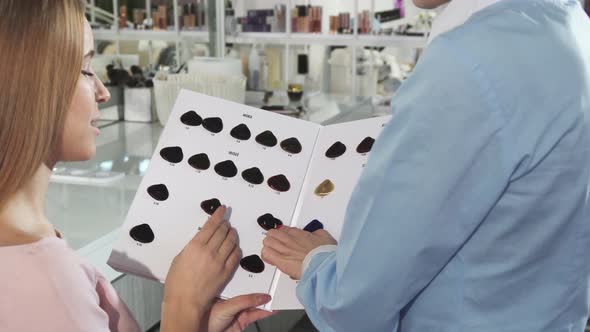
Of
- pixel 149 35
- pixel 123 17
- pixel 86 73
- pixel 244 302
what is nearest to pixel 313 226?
pixel 244 302

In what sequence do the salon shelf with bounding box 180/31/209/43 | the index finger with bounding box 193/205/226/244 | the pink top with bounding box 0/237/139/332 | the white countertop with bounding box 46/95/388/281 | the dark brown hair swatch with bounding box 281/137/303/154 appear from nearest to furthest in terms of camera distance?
the pink top with bounding box 0/237/139/332, the index finger with bounding box 193/205/226/244, the dark brown hair swatch with bounding box 281/137/303/154, the white countertop with bounding box 46/95/388/281, the salon shelf with bounding box 180/31/209/43

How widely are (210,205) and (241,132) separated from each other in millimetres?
160

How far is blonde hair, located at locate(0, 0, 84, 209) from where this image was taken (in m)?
A: 0.94

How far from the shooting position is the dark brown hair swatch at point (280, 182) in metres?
1.29

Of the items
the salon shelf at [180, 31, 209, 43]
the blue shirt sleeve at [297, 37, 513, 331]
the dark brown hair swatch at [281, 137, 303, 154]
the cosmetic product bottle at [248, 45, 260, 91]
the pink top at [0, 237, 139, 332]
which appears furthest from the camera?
the cosmetic product bottle at [248, 45, 260, 91]

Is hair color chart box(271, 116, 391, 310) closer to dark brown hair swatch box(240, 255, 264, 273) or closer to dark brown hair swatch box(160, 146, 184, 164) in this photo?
dark brown hair swatch box(240, 255, 264, 273)

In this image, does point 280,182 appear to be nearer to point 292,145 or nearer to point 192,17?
point 292,145

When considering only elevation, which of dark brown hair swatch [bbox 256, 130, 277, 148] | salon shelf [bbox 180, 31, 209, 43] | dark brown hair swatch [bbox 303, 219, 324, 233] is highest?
salon shelf [bbox 180, 31, 209, 43]

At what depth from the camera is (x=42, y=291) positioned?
3.09ft

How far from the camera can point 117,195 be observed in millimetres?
1907

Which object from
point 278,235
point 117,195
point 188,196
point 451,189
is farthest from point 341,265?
point 117,195

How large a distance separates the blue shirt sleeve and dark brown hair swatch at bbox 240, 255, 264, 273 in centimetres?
36

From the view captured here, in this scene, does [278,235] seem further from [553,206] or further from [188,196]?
[553,206]

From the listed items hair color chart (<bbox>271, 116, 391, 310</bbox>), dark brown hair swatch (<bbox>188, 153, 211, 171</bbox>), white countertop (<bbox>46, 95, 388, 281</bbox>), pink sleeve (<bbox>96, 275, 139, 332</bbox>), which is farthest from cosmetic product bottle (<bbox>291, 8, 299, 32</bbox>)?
pink sleeve (<bbox>96, 275, 139, 332</bbox>)
